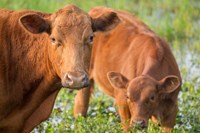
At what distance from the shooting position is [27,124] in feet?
32.0

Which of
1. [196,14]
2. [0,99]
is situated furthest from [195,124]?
[196,14]

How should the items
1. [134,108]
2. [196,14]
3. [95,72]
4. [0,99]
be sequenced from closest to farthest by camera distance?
[0,99] < [134,108] < [95,72] < [196,14]

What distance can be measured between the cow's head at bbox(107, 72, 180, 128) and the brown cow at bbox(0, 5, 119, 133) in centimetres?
145

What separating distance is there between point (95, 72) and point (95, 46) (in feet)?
1.28

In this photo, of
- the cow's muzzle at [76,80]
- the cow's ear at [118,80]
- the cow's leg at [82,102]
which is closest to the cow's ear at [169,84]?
the cow's ear at [118,80]

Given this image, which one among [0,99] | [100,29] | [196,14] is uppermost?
[100,29]

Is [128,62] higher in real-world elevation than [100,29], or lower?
lower

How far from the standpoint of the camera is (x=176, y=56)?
49.4 feet

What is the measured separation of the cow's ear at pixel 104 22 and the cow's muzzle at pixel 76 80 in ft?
2.83

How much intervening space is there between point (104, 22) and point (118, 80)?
6.44 ft

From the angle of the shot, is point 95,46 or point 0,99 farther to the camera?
point 95,46

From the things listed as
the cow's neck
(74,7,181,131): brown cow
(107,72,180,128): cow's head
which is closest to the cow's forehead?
the cow's neck

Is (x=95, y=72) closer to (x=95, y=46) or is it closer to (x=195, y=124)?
(x=95, y=46)

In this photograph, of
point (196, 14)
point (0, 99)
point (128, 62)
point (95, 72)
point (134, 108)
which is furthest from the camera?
point (196, 14)
